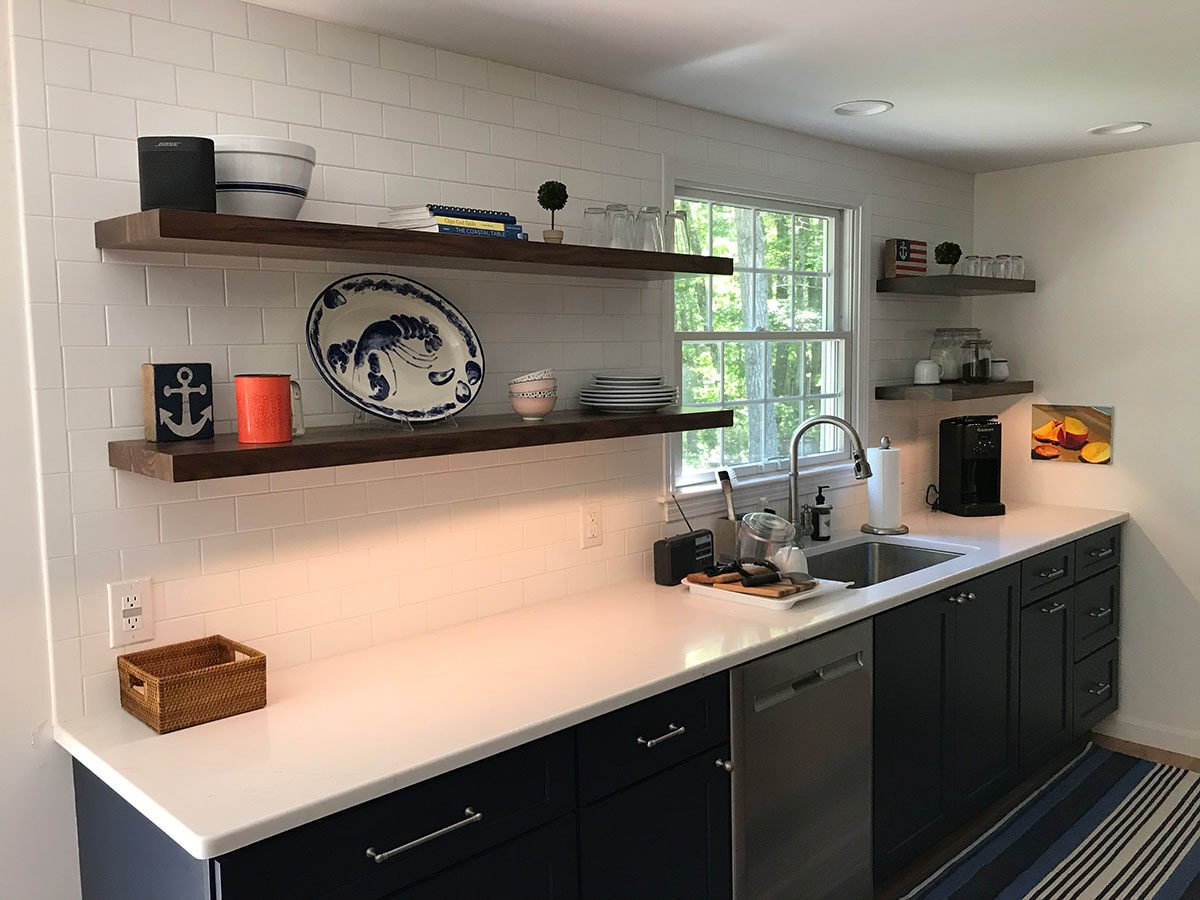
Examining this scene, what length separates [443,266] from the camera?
2502 mm

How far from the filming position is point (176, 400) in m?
2.03

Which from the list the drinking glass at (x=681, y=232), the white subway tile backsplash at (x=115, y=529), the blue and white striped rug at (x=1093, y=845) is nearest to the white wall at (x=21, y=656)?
the white subway tile backsplash at (x=115, y=529)

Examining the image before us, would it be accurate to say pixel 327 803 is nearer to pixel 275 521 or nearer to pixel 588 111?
pixel 275 521

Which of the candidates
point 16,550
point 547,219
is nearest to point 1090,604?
point 547,219

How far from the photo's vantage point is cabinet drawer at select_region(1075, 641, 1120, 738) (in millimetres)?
3889

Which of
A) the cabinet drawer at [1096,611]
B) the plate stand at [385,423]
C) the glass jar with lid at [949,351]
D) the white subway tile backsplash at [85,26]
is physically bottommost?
the cabinet drawer at [1096,611]

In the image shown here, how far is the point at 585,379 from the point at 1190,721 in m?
2.85

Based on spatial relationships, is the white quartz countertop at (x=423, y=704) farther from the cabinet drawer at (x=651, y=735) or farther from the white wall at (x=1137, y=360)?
the white wall at (x=1137, y=360)

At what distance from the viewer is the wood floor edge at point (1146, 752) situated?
3.95 m

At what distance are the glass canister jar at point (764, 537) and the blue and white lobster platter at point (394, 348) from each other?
3.14 ft

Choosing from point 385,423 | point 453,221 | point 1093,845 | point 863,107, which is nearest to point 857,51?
point 863,107

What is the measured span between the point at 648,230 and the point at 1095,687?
2.61 metres

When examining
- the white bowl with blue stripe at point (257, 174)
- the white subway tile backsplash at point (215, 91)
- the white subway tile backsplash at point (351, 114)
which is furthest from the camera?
the white subway tile backsplash at point (351, 114)

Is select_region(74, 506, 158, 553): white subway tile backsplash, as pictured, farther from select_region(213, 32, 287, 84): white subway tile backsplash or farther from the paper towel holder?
the paper towel holder
